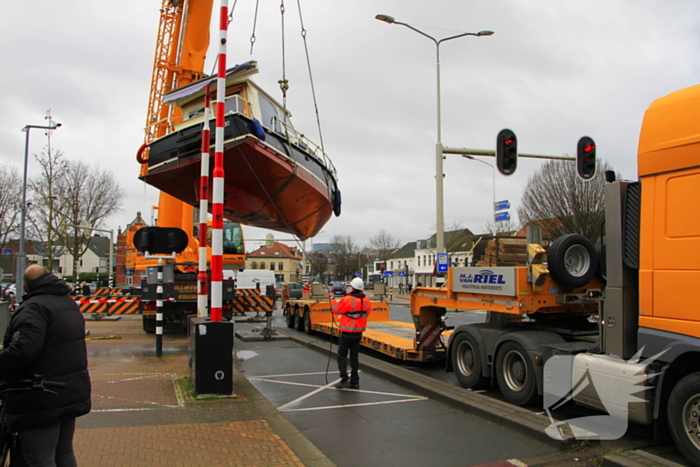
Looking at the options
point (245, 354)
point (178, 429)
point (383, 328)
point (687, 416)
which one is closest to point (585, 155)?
point (383, 328)

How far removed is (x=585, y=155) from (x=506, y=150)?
171 centimetres

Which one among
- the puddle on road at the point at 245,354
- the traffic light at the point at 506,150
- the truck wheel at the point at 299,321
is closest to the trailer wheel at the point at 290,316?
the truck wheel at the point at 299,321

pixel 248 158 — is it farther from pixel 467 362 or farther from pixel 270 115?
pixel 467 362

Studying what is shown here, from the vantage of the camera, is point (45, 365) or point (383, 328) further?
point (383, 328)

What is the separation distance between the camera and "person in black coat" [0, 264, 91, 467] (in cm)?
315

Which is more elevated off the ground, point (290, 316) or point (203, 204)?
point (203, 204)

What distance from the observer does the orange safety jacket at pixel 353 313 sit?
8148 mm

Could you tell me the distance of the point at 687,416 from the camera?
178 inches

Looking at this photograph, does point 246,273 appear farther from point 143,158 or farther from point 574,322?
point 574,322

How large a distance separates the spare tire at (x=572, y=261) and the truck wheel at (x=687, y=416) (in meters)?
2.25

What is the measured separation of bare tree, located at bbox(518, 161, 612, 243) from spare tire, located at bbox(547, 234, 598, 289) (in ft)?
63.6

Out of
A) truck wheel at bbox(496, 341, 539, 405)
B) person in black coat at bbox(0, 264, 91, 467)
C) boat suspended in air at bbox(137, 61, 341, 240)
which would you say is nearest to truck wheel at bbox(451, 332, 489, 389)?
truck wheel at bbox(496, 341, 539, 405)

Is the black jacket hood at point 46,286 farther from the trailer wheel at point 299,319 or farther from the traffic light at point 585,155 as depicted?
the trailer wheel at point 299,319

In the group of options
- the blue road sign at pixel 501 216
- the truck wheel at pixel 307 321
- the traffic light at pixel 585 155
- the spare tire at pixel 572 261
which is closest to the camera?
the spare tire at pixel 572 261
